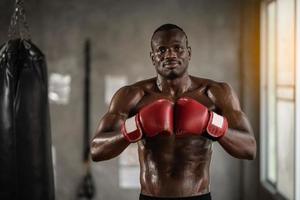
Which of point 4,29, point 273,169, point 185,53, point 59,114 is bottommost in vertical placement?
point 273,169

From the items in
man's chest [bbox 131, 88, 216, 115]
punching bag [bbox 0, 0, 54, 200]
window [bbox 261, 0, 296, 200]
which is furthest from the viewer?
window [bbox 261, 0, 296, 200]

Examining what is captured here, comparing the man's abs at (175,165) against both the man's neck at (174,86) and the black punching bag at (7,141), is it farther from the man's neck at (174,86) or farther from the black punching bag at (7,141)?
the black punching bag at (7,141)

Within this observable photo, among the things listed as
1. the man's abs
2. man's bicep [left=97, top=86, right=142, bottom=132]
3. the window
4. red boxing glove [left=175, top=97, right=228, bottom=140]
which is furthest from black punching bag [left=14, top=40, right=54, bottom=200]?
the window

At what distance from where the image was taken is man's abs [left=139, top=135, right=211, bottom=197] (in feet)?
7.75

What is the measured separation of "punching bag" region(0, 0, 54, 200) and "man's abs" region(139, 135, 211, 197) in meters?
0.55

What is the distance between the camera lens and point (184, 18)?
530 cm

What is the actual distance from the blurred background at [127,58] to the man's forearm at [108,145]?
3.11 meters

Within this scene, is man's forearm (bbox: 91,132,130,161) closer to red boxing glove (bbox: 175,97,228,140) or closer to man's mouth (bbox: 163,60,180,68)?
red boxing glove (bbox: 175,97,228,140)

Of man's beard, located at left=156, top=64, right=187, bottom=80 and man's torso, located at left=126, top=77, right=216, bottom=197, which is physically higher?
man's beard, located at left=156, top=64, right=187, bottom=80

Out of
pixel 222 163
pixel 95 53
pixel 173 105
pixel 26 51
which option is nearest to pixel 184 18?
pixel 95 53

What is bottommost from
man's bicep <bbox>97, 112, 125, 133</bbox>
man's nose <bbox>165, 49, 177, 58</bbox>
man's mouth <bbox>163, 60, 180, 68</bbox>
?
man's bicep <bbox>97, 112, 125, 133</bbox>

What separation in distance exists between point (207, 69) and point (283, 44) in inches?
40.3

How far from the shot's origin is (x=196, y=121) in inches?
80.5

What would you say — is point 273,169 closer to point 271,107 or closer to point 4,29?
point 271,107
